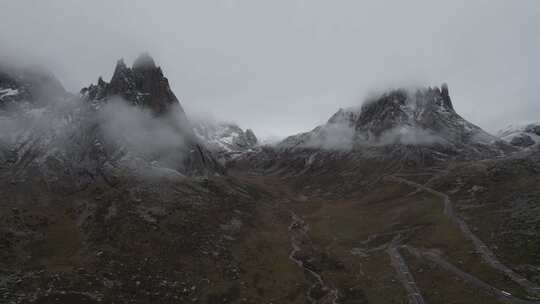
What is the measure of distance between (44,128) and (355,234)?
490ft

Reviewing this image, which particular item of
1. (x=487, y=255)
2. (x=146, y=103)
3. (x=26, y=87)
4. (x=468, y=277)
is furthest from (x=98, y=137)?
(x=487, y=255)

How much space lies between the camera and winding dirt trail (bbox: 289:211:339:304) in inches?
3022

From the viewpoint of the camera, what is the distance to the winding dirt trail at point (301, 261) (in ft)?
252

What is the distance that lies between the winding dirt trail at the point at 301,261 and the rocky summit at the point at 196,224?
1.66 feet

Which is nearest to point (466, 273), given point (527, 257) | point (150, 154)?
point (527, 257)

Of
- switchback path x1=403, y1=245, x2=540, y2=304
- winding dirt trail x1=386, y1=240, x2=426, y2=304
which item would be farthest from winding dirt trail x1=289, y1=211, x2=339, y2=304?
switchback path x1=403, y1=245, x2=540, y2=304

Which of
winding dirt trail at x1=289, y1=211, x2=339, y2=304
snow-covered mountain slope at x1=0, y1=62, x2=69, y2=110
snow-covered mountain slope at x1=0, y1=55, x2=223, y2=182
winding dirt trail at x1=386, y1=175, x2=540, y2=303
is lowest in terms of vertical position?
winding dirt trail at x1=289, y1=211, x2=339, y2=304

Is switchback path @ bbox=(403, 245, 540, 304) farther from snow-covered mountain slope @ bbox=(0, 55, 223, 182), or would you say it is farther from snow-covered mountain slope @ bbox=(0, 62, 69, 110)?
snow-covered mountain slope @ bbox=(0, 62, 69, 110)

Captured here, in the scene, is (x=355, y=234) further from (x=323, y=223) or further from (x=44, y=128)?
(x=44, y=128)

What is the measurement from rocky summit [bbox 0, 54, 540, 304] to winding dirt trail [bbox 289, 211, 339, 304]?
19.9 inches

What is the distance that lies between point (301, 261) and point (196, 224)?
35.4 metres

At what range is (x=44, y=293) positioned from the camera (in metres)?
64.9

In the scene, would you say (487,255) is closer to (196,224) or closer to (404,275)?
(404,275)

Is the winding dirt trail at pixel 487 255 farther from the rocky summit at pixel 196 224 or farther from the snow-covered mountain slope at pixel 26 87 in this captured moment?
the snow-covered mountain slope at pixel 26 87
